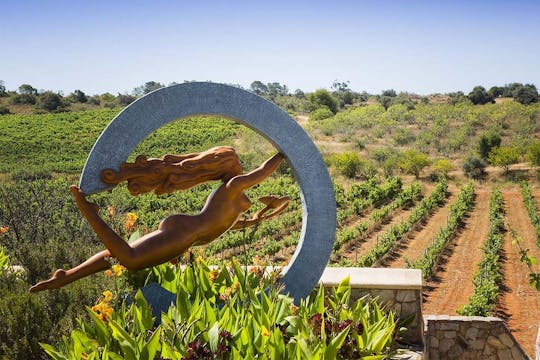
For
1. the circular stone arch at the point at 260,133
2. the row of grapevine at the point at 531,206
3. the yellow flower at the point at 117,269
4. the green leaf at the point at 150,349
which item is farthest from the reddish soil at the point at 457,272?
Answer: the green leaf at the point at 150,349

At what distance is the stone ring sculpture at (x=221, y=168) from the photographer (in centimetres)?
399

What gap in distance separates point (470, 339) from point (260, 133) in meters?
3.41

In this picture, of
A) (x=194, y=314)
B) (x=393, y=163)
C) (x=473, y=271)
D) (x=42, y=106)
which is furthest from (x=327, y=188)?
(x=42, y=106)

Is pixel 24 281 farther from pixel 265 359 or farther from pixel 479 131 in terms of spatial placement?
pixel 479 131

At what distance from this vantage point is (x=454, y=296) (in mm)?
9922

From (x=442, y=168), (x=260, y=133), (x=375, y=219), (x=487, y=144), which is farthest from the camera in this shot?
(x=487, y=144)

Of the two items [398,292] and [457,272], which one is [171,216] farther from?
[457,272]

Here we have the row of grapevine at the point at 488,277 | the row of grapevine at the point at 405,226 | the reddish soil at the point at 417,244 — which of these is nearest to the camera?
the row of grapevine at the point at 488,277

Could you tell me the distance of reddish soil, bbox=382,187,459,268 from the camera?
11.8 meters

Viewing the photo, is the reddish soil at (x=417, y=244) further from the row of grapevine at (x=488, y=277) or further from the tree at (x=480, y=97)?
the tree at (x=480, y=97)

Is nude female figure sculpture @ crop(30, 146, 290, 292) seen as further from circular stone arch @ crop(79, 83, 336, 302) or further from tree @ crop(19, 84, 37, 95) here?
tree @ crop(19, 84, 37, 95)

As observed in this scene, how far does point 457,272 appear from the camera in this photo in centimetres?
1114

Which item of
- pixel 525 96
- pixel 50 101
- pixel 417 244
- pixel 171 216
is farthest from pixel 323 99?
pixel 171 216

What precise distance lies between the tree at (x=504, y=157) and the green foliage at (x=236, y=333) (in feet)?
60.0
